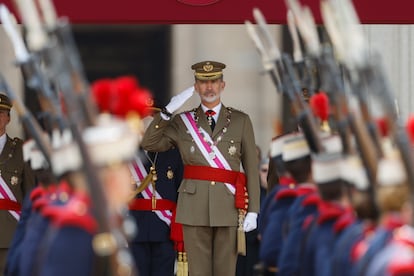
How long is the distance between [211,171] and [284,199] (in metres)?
2.67

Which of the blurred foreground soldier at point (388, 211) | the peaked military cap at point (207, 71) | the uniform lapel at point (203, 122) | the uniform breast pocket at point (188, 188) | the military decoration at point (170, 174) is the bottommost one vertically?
the blurred foreground soldier at point (388, 211)

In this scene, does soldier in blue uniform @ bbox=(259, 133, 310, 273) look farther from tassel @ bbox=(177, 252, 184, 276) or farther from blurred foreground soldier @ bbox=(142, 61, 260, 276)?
tassel @ bbox=(177, 252, 184, 276)

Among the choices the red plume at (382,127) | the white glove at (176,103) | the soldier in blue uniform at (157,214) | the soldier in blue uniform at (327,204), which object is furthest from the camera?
the soldier in blue uniform at (157,214)

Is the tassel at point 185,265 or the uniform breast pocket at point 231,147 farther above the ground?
the uniform breast pocket at point 231,147

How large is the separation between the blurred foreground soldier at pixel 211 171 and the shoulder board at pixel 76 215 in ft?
14.7

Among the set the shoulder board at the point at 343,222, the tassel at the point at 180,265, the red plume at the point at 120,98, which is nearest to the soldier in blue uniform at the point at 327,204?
the shoulder board at the point at 343,222

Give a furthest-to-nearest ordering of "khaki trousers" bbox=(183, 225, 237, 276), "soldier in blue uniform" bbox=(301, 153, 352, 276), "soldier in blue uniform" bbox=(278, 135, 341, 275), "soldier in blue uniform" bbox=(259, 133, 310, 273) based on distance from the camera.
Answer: "khaki trousers" bbox=(183, 225, 237, 276) < "soldier in blue uniform" bbox=(259, 133, 310, 273) < "soldier in blue uniform" bbox=(278, 135, 341, 275) < "soldier in blue uniform" bbox=(301, 153, 352, 276)

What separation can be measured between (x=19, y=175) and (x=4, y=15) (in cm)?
337

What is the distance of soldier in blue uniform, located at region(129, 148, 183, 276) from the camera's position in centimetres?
1106

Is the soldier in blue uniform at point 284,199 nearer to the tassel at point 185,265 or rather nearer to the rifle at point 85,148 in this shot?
the rifle at point 85,148

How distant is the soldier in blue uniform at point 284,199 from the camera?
7762 mm

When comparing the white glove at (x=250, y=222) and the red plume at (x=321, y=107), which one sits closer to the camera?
the red plume at (x=321, y=107)

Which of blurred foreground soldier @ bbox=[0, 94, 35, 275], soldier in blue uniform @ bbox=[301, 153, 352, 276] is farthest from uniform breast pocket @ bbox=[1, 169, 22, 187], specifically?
soldier in blue uniform @ bbox=[301, 153, 352, 276]

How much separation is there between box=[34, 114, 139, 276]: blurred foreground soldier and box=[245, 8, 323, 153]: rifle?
160 cm
